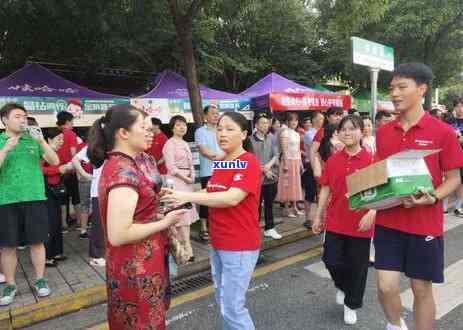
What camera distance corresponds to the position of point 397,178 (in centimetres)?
217

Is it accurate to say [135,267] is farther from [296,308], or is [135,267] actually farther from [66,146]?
[66,146]

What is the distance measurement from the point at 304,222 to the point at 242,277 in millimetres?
4172

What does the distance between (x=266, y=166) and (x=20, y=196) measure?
3.29m

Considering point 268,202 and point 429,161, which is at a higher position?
point 429,161

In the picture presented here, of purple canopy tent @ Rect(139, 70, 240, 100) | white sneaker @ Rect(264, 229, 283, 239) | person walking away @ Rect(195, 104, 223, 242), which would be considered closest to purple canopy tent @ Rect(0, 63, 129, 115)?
purple canopy tent @ Rect(139, 70, 240, 100)

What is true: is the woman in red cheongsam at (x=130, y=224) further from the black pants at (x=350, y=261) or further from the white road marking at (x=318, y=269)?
the white road marking at (x=318, y=269)

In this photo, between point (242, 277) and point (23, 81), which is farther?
point (23, 81)

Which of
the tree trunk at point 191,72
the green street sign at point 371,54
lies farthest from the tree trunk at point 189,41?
the green street sign at point 371,54

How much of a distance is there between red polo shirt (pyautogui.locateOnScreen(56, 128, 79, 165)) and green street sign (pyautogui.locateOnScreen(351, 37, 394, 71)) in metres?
4.65

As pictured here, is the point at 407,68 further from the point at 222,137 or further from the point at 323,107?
the point at 323,107

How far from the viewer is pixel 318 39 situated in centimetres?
1673

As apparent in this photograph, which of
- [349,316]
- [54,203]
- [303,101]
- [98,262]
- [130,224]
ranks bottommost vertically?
[349,316]

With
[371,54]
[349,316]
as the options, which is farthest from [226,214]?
[371,54]

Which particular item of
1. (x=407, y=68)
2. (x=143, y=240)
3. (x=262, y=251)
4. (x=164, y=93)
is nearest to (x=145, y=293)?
(x=143, y=240)
